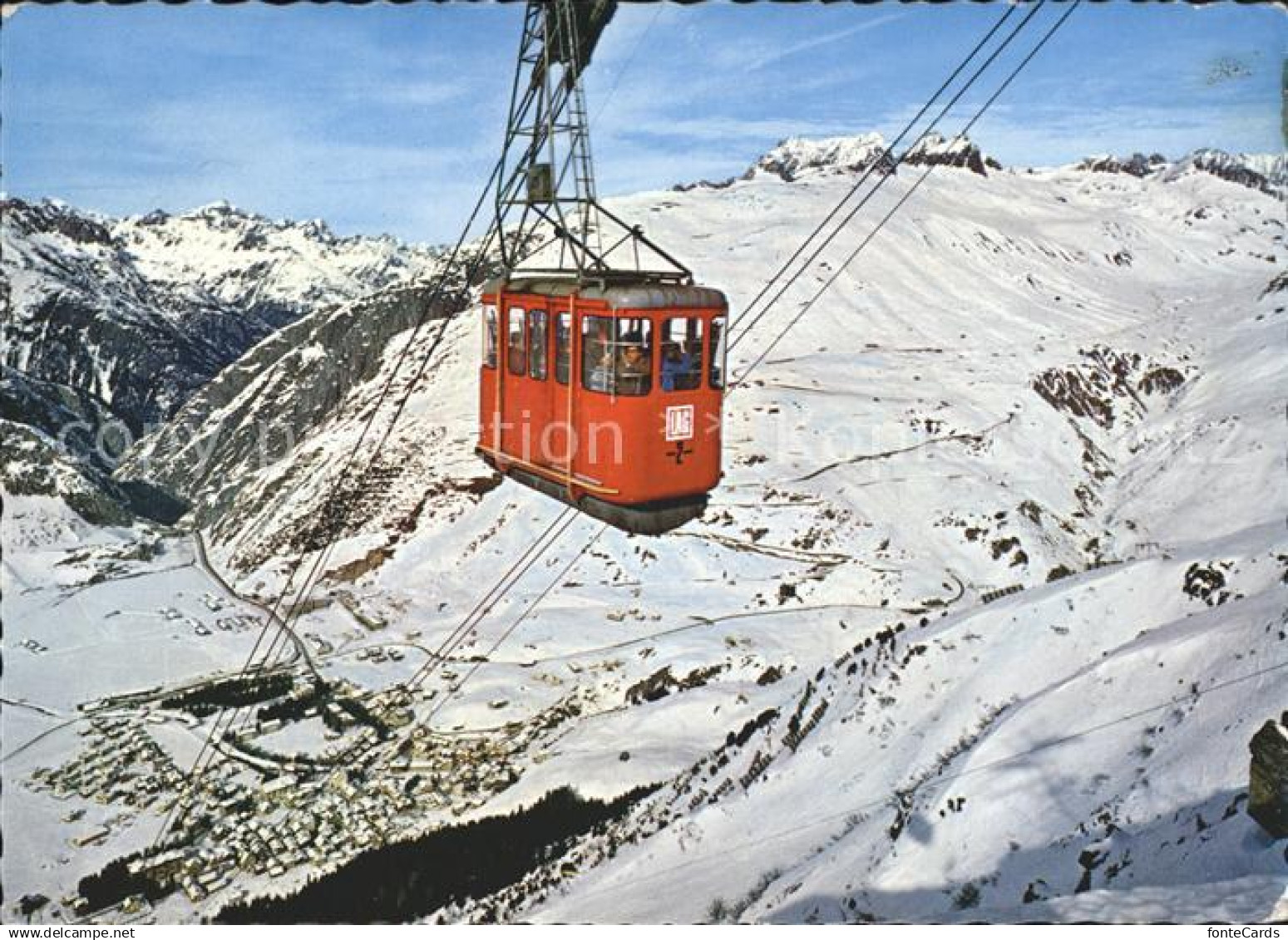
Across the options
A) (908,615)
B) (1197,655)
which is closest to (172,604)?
(908,615)

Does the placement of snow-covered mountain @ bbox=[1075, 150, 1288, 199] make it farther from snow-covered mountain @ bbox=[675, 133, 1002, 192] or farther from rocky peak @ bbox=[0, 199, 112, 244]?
rocky peak @ bbox=[0, 199, 112, 244]

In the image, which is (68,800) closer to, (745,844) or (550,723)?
(550,723)

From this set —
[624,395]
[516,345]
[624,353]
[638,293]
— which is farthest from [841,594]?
[638,293]

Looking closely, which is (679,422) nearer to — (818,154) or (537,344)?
(537,344)

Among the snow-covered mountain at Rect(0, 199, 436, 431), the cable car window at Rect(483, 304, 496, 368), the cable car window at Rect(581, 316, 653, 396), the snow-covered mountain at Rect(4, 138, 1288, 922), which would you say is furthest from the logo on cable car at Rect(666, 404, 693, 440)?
the snow-covered mountain at Rect(0, 199, 436, 431)

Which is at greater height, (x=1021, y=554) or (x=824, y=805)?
(x=1021, y=554)

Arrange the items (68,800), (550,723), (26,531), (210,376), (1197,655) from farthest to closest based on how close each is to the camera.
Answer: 1. (210,376)
2. (26,531)
3. (550,723)
4. (68,800)
5. (1197,655)

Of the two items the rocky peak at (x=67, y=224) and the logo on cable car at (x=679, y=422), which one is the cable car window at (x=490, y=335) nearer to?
the logo on cable car at (x=679, y=422)

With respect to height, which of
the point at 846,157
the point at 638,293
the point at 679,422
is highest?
the point at 846,157
